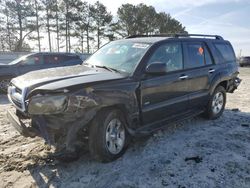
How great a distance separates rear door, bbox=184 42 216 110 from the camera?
220 inches

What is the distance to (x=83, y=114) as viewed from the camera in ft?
12.0

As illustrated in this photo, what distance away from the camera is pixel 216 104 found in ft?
22.2

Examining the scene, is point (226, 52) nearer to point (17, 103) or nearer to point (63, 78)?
point (63, 78)

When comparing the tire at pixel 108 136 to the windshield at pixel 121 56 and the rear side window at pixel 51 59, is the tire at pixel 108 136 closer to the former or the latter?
the windshield at pixel 121 56

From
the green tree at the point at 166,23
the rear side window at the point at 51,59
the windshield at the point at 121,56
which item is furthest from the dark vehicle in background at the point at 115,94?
the green tree at the point at 166,23

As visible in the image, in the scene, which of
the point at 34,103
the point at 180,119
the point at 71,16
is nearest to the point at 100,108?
the point at 34,103

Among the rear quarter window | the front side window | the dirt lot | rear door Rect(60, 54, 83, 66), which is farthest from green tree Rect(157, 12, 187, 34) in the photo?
the dirt lot

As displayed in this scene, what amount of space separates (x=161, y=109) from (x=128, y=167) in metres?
1.25

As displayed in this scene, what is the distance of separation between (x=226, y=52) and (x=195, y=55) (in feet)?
5.48

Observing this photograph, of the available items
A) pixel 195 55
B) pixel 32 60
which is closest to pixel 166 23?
pixel 32 60

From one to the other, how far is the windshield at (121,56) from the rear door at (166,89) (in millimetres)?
239

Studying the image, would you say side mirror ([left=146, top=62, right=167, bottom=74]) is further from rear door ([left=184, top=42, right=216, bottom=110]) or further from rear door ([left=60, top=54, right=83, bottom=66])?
rear door ([left=60, top=54, right=83, bottom=66])

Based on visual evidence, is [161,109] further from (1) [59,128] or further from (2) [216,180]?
(1) [59,128]

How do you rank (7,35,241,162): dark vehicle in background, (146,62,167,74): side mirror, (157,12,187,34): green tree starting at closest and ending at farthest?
(7,35,241,162): dark vehicle in background, (146,62,167,74): side mirror, (157,12,187,34): green tree
